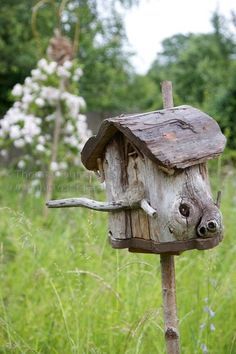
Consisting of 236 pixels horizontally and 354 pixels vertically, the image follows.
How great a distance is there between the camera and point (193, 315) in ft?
8.78

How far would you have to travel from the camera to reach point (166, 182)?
169 cm

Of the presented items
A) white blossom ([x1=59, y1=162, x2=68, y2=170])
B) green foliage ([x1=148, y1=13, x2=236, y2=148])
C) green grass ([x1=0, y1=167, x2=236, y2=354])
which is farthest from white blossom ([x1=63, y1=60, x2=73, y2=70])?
green foliage ([x1=148, y1=13, x2=236, y2=148])

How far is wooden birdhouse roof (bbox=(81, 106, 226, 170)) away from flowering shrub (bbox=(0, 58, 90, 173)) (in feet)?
13.7

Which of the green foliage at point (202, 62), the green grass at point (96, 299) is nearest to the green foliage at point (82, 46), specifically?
the green foliage at point (202, 62)

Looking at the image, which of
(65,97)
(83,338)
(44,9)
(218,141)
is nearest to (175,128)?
(218,141)

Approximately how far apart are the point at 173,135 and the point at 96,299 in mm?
1180

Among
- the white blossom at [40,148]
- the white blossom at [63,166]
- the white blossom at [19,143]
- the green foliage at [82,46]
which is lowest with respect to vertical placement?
the white blossom at [63,166]

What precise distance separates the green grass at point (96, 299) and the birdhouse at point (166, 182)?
0.74ft

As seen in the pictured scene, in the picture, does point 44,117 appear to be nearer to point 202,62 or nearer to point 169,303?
point 169,303

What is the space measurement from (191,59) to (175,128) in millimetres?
15086

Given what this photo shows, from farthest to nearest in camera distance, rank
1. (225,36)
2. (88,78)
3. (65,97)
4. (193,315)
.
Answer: (225,36) → (88,78) → (65,97) → (193,315)

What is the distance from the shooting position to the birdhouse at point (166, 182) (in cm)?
164

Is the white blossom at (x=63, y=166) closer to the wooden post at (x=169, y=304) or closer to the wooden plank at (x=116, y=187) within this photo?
the wooden plank at (x=116, y=187)

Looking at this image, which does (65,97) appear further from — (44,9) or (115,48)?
(115,48)
